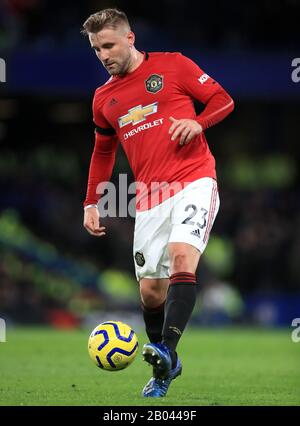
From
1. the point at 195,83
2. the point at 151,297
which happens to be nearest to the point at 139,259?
the point at 151,297

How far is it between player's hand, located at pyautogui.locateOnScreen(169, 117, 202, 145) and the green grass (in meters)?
1.63

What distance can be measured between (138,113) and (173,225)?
0.84 meters

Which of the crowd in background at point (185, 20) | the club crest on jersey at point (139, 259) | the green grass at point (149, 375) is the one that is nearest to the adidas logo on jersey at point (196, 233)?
the club crest on jersey at point (139, 259)

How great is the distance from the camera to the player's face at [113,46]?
6434mm

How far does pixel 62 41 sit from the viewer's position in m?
17.3

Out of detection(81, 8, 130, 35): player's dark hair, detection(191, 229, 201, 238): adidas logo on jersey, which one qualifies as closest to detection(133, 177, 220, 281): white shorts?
detection(191, 229, 201, 238): adidas logo on jersey

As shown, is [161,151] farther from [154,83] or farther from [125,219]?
[125,219]

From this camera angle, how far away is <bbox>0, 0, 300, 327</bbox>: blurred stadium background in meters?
16.9

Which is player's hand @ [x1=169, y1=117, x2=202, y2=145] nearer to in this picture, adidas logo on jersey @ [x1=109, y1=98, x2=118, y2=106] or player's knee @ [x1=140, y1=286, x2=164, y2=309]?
adidas logo on jersey @ [x1=109, y1=98, x2=118, y2=106]

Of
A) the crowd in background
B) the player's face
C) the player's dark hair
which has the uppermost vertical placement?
the crowd in background

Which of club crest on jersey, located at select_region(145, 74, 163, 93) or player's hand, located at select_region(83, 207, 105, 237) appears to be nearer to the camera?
club crest on jersey, located at select_region(145, 74, 163, 93)

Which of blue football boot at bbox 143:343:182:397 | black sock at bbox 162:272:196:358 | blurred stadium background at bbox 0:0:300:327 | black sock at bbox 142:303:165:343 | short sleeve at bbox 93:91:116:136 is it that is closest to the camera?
blue football boot at bbox 143:343:182:397

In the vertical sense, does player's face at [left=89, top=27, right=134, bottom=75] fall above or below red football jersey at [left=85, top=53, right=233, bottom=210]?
above
